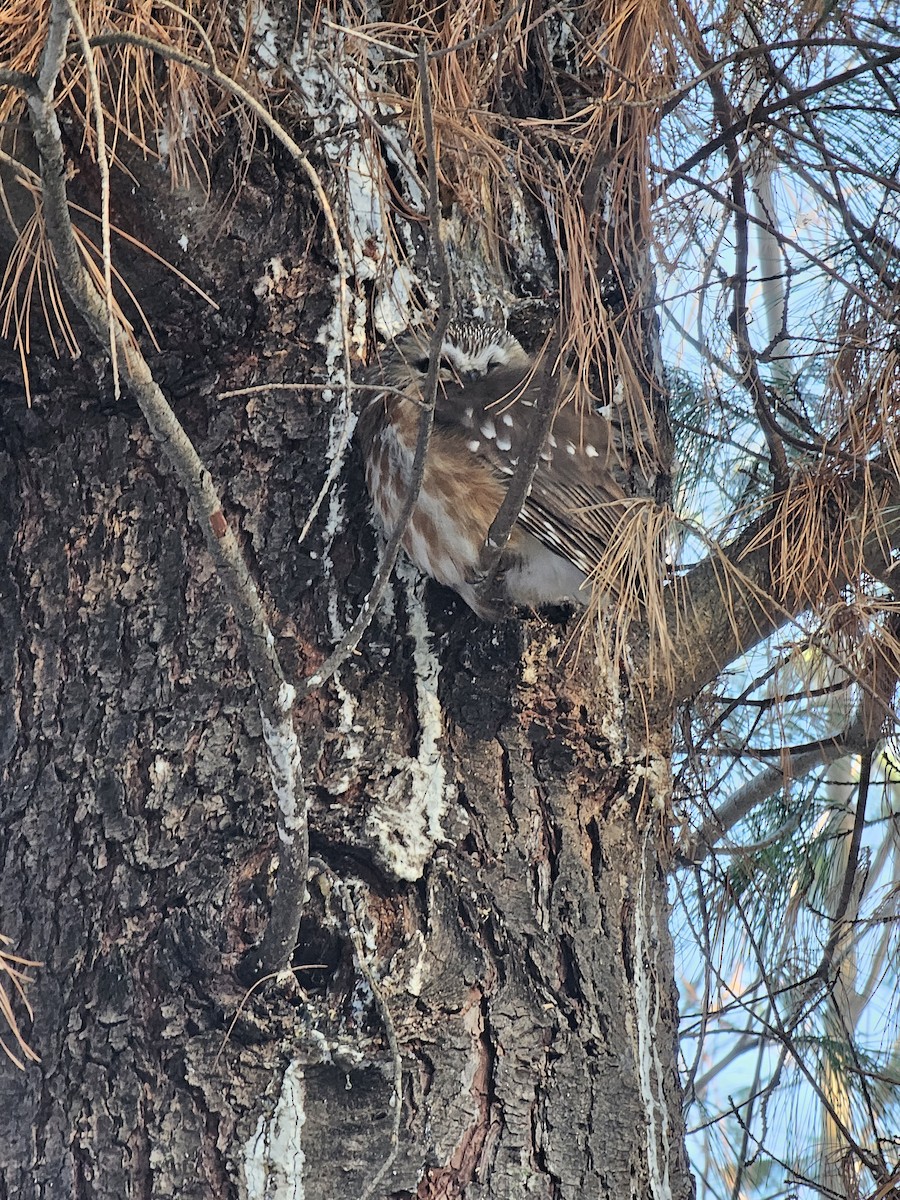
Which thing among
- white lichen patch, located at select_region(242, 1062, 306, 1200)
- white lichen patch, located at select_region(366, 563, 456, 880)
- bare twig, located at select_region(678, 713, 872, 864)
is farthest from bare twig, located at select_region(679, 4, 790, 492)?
white lichen patch, located at select_region(242, 1062, 306, 1200)

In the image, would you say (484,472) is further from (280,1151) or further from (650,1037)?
(280,1151)

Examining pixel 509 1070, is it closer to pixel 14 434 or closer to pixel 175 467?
pixel 175 467

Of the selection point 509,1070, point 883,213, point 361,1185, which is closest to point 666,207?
point 883,213

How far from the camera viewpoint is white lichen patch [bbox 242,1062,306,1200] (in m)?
1.52

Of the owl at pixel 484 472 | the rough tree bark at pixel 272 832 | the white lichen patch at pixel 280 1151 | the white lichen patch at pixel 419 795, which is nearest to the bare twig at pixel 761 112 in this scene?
the owl at pixel 484 472

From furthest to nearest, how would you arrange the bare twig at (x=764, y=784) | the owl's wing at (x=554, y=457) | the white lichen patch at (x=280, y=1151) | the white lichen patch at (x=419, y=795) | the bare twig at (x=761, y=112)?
1. the bare twig at (x=764, y=784)
2. the owl's wing at (x=554, y=457)
3. the bare twig at (x=761, y=112)
4. the white lichen patch at (x=419, y=795)
5. the white lichen patch at (x=280, y=1151)

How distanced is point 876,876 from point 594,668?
0.93m

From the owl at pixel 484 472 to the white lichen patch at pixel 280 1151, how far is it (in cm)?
70

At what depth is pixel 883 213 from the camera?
201 cm

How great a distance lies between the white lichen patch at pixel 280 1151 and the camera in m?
1.52

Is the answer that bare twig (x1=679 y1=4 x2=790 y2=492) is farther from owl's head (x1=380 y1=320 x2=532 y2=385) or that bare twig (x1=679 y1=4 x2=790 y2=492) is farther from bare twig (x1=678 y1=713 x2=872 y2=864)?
bare twig (x1=678 y1=713 x2=872 y2=864)

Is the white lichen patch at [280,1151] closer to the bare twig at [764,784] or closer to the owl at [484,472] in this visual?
the owl at [484,472]

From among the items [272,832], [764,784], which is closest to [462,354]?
[272,832]

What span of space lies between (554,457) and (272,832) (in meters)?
0.81
